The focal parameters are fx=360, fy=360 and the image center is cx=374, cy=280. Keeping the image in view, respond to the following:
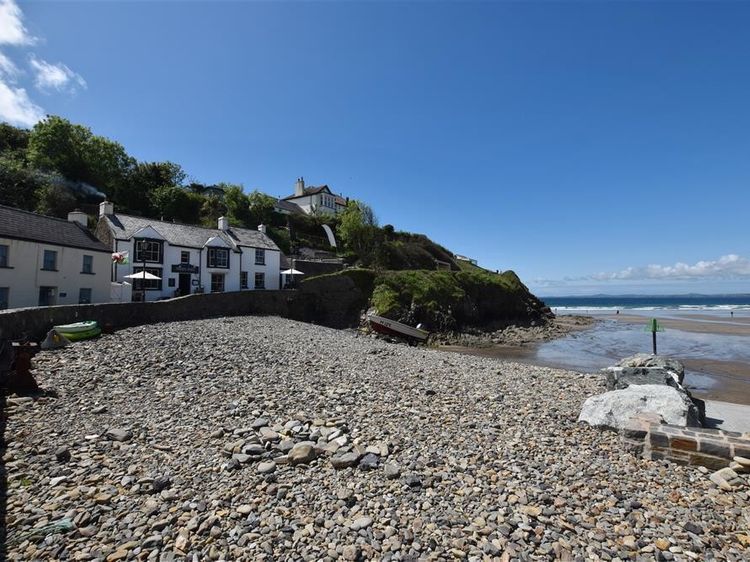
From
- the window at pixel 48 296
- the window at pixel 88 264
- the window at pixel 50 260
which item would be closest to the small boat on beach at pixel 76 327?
the window at pixel 48 296

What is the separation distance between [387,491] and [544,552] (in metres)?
2.22

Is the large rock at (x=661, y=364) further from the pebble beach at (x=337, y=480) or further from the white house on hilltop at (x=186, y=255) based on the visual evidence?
the white house on hilltop at (x=186, y=255)

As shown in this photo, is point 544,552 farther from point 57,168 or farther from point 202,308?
point 57,168

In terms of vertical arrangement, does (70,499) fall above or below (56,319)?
below

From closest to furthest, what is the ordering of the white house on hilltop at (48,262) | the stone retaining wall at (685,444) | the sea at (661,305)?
the stone retaining wall at (685,444) → the white house on hilltop at (48,262) → the sea at (661,305)

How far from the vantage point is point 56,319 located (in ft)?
54.0

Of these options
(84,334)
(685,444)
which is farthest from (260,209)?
(685,444)

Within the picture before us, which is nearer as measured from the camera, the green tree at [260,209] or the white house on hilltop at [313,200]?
the green tree at [260,209]

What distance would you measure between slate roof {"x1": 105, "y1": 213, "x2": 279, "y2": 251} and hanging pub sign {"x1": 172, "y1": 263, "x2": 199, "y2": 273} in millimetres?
1824

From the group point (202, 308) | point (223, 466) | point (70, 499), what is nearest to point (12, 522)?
point (70, 499)

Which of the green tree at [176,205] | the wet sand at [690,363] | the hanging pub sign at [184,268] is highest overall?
the green tree at [176,205]

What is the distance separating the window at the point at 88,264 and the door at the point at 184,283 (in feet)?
25.0

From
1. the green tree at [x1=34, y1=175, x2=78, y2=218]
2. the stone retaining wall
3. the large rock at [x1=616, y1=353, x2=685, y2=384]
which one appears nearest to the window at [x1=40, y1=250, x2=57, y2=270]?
the green tree at [x1=34, y1=175, x2=78, y2=218]

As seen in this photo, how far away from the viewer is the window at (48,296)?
2161cm
